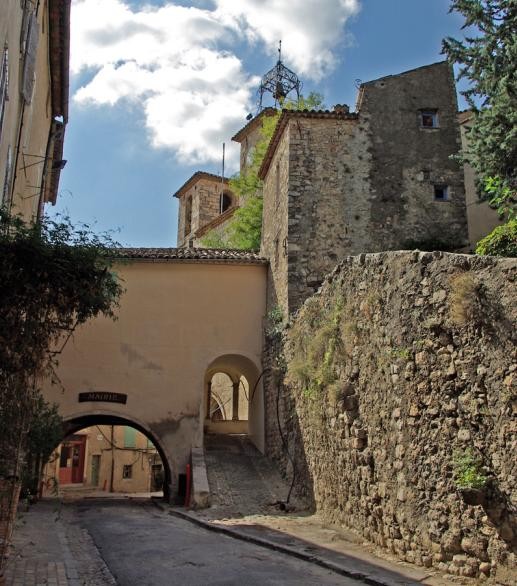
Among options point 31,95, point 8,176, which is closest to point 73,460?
point 31,95

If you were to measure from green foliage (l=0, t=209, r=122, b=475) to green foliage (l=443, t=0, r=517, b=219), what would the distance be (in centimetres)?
854

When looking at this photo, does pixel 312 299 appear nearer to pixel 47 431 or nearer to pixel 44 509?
pixel 47 431

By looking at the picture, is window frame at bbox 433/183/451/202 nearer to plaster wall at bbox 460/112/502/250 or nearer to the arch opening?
plaster wall at bbox 460/112/502/250

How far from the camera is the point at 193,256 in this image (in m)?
19.1

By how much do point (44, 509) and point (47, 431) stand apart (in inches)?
79.2

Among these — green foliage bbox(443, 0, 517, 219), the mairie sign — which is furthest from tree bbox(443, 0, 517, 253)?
the mairie sign

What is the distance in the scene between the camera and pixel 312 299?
13.0m

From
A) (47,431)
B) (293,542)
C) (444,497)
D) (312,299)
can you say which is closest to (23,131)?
(312,299)

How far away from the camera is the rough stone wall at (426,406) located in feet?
21.9

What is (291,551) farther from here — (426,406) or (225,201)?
(225,201)

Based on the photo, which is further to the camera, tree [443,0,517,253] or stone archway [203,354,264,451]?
stone archway [203,354,264,451]

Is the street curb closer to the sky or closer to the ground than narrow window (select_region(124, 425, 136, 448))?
closer to the ground

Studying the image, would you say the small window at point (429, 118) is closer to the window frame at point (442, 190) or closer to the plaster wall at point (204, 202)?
the window frame at point (442, 190)

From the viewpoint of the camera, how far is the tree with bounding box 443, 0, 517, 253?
12.1m
